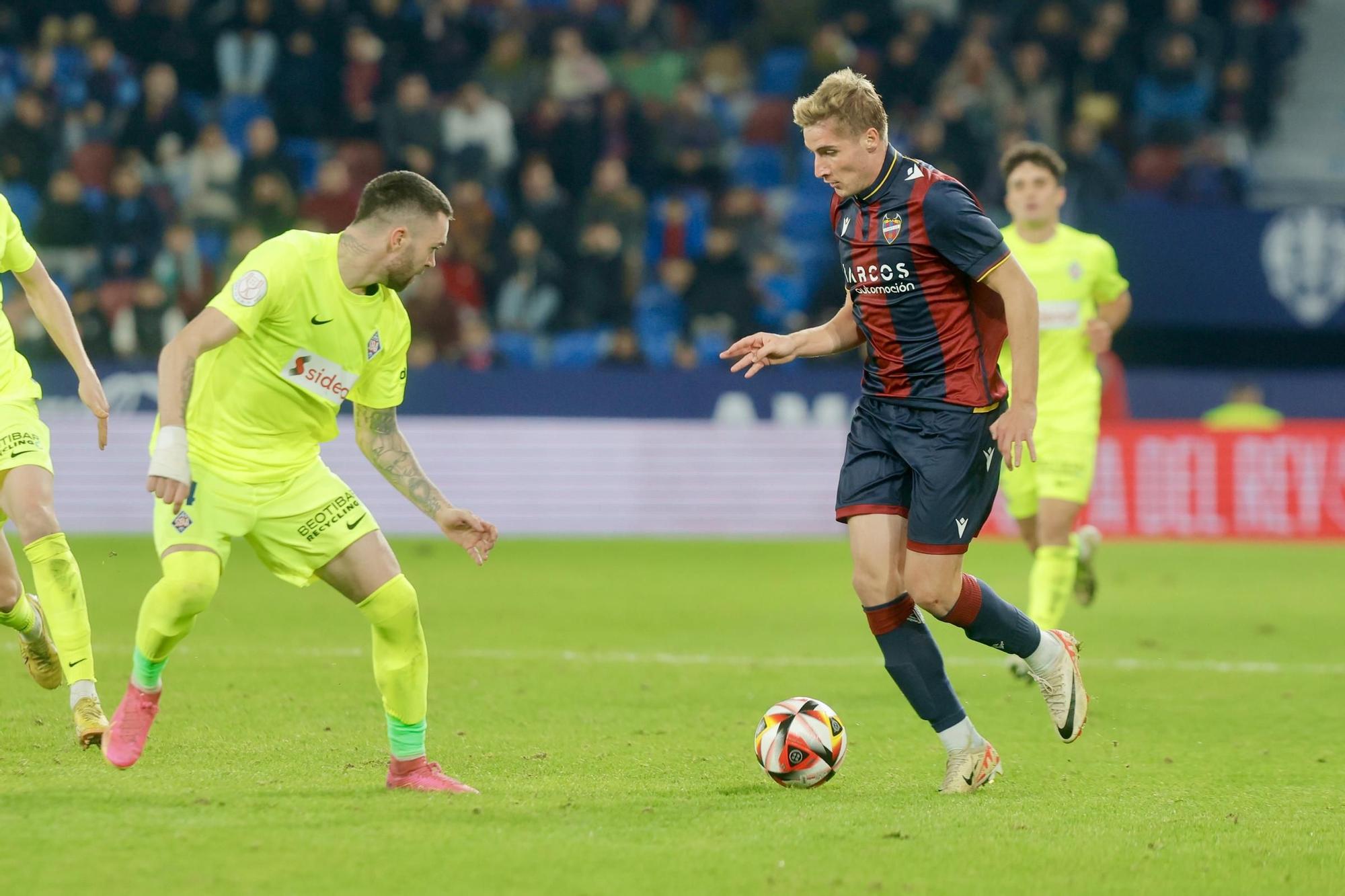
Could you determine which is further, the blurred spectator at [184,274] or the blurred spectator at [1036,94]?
the blurred spectator at [1036,94]

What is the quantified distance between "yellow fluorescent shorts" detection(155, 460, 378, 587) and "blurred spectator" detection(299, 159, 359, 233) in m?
11.8

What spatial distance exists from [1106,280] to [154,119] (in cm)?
1187

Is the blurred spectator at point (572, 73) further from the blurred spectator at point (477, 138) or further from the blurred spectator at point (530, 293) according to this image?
the blurred spectator at point (530, 293)

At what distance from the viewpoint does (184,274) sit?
1661 cm

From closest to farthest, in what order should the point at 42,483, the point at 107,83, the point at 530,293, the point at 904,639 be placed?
the point at 904,639
the point at 42,483
the point at 530,293
the point at 107,83

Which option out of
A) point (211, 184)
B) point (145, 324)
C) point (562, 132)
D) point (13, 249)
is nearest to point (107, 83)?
point (211, 184)

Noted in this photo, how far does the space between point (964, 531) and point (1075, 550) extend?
3295mm

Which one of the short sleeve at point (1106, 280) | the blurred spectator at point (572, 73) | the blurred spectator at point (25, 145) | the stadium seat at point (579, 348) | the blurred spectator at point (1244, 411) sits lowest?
the blurred spectator at point (1244, 411)

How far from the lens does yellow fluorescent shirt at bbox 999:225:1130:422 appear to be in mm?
9109

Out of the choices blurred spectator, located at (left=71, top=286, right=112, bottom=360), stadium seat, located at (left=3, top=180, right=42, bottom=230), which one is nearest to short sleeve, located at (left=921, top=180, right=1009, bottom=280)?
blurred spectator, located at (left=71, top=286, right=112, bottom=360)

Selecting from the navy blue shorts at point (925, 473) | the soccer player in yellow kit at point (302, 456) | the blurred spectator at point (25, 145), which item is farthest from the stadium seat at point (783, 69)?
the soccer player in yellow kit at point (302, 456)

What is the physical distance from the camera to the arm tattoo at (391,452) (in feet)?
18.8

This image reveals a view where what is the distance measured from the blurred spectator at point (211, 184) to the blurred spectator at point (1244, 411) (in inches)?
391

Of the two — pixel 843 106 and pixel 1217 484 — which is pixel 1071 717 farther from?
pixel 1217 484
